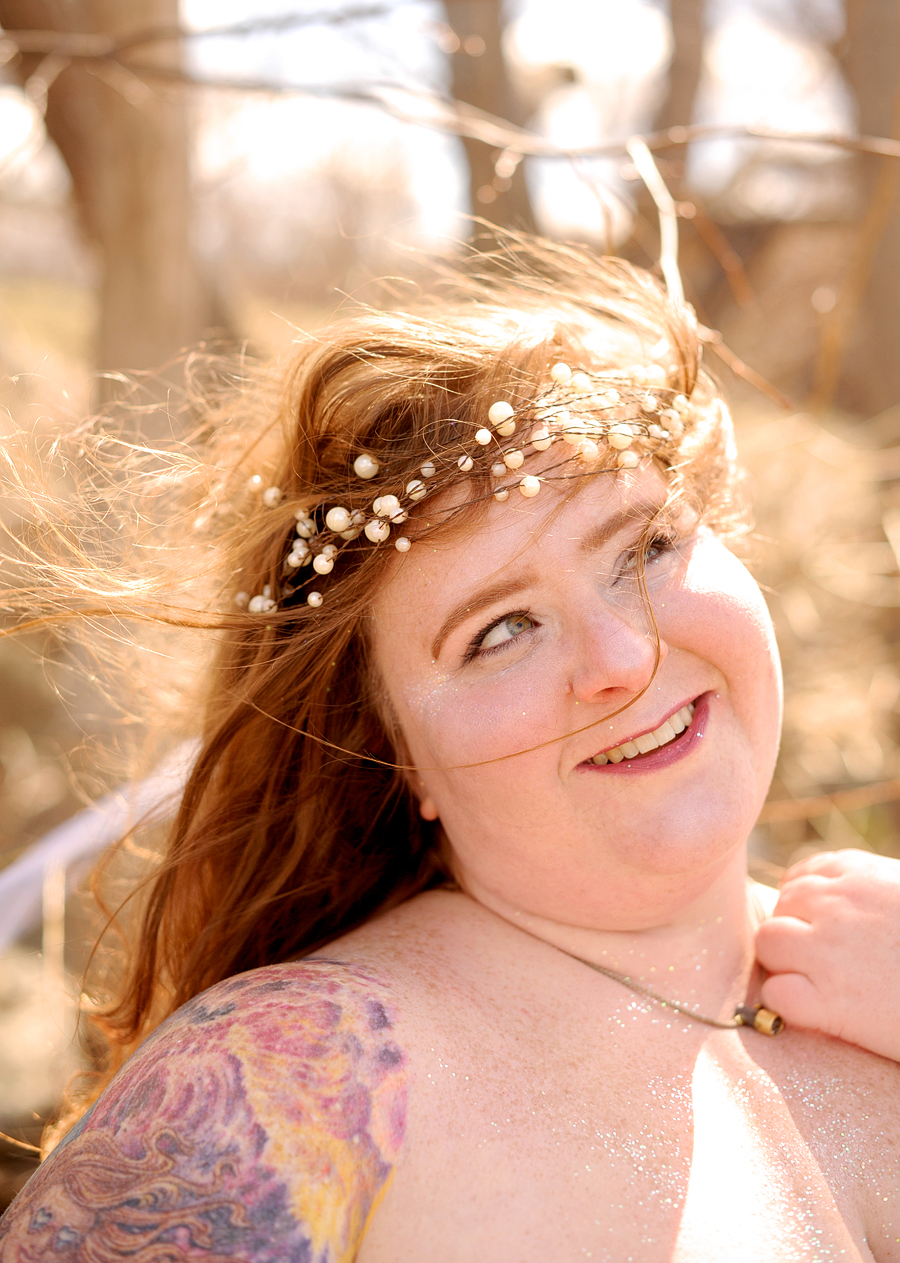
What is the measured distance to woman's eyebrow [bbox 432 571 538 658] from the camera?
51.3 inches

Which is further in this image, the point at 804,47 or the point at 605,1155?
the point at 804,47

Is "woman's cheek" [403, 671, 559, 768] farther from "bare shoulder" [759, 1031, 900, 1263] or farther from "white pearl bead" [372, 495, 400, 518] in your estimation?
"bare shoulder" [759, 1031, 900, 1263]

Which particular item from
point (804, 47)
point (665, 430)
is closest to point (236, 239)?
point (804, 47)

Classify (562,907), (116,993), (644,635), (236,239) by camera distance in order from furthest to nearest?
(236,239) < (116,993) < (562,907) < (644,635)

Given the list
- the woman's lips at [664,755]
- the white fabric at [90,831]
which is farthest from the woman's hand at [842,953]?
the white fabric at [90,831]

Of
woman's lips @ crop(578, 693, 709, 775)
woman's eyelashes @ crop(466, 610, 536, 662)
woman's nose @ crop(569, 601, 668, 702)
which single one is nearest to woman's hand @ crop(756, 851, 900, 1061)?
woman's lips @ crop(578, 693, 709, 775)

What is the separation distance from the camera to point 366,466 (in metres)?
1.37

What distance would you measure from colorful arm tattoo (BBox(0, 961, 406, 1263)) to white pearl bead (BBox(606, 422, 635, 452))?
0.83 meters

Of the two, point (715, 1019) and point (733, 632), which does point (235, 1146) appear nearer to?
point (715, 1019)

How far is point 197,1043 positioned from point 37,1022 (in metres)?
1.89

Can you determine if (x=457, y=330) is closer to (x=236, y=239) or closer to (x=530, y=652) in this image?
(x=530, y=652)

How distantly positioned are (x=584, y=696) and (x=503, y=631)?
0.49 feet

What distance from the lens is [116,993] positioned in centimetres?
179

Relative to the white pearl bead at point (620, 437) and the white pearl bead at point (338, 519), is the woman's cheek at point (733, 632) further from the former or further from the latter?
the white pearl bead at point (338, 519)
